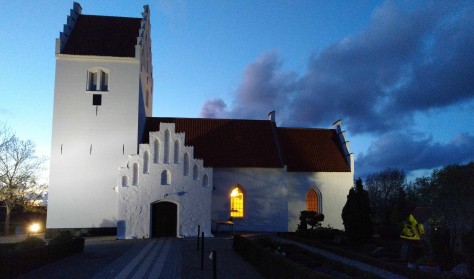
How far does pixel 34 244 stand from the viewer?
12.9 meters

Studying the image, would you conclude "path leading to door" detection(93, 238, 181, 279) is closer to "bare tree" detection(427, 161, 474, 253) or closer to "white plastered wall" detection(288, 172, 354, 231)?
"white plastered wall" detection(288, 172, 354, 231)

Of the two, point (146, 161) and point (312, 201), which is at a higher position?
point (146, 161)

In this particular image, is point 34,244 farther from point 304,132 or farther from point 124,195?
point 304,132

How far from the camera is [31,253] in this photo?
40.1 ft

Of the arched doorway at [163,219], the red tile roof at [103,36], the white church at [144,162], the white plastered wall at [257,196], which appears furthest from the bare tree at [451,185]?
the red tile roof at [103,36]

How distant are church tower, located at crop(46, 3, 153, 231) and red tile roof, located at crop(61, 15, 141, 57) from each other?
6cm

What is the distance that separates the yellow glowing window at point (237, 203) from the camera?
2617 centimetres

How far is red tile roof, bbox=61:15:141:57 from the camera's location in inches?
989

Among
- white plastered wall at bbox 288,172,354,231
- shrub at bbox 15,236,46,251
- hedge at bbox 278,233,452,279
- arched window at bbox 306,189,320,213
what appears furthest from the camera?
arched window at bbox 306,189,320,213

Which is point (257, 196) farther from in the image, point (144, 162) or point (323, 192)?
point (144, 162)

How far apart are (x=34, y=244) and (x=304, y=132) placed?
21.9 m

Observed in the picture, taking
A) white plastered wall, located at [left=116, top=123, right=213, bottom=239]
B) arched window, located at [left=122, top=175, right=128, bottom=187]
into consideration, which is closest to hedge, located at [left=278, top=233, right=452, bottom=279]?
white plastered wall, located at [left=116, top=123, right=213, bottom=239]

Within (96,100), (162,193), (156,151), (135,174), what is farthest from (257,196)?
(96,100)

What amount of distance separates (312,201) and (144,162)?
12620mm
